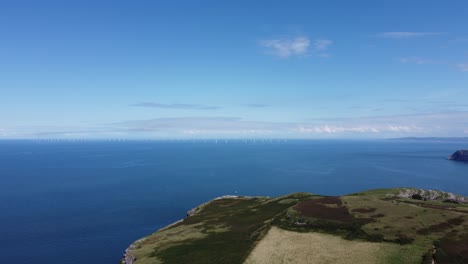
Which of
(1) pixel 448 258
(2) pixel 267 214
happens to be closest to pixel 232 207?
(2) pixel 267 214

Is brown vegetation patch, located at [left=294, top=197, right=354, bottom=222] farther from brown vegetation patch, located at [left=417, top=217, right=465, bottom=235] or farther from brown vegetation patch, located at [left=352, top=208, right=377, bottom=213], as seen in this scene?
brown vegetation patch, located at [left=417, top=217, right=465, bottom=235]

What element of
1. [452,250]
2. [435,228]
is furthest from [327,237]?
[452,250]

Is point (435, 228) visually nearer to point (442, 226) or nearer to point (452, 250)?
point (442, 226)

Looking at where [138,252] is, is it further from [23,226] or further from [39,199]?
[39,199]

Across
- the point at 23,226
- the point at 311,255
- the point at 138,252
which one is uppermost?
the point at 311,255

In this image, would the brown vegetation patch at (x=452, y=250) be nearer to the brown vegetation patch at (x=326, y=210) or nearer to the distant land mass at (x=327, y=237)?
the distant land mass at (x=327, y=237)
